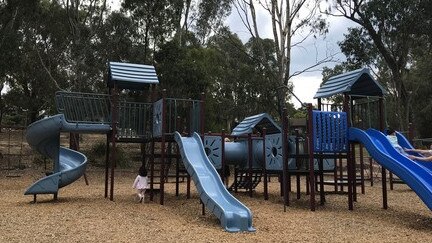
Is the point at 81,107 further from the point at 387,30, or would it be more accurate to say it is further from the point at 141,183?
the point at 387,30

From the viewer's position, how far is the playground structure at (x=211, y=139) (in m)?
10.2

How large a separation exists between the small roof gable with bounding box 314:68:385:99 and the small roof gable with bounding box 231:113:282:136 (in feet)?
10.1

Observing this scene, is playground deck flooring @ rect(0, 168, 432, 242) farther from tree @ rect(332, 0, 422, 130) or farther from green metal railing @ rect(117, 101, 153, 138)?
tree @ rect(332, 0, 422, 130)

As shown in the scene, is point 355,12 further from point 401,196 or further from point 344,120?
point 344,120

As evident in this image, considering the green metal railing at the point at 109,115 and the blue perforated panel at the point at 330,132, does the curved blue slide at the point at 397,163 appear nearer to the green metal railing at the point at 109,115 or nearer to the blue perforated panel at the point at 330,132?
the blue perforated panel at the point at 330,132

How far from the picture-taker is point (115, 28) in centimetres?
2764

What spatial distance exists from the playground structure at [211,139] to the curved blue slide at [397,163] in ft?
0.07

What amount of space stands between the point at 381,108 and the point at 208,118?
18466 mm

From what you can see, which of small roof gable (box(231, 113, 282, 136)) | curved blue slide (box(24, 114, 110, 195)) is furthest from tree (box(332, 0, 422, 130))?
curved blue slide (box(24, 114, 110, 195))

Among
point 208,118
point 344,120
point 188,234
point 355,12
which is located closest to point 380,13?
point 355,12

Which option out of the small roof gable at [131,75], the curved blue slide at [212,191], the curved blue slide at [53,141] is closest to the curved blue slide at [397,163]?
the curved blue slide at [212,191]

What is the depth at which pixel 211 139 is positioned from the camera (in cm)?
1312

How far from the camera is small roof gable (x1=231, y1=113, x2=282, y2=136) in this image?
47.7ft

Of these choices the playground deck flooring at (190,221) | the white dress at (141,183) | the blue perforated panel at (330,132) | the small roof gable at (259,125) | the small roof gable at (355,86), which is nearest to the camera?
the playground deck flooring at (190,221)
